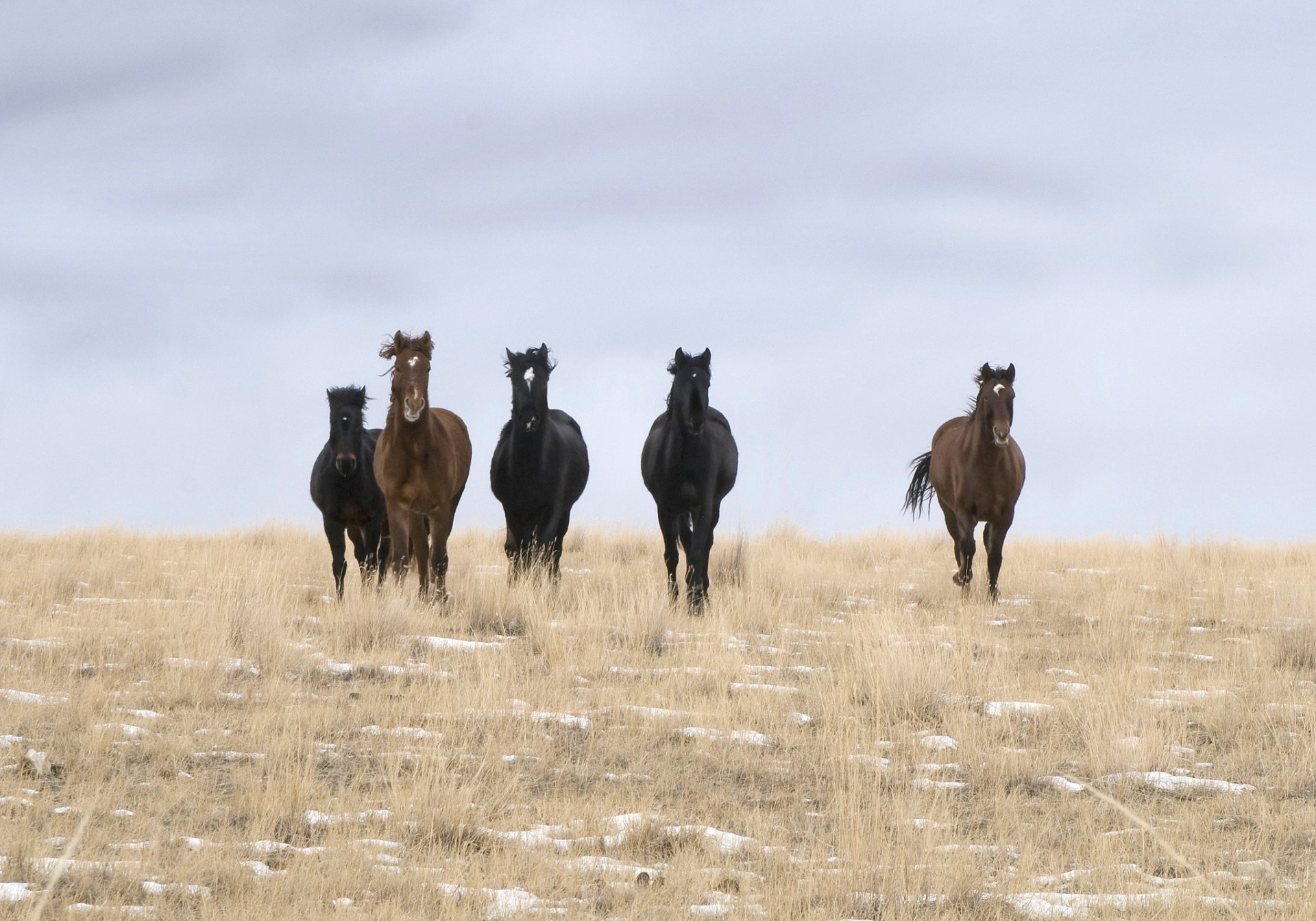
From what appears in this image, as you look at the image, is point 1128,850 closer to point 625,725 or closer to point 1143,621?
point 625,725

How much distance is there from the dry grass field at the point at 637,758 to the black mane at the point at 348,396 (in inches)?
80.7

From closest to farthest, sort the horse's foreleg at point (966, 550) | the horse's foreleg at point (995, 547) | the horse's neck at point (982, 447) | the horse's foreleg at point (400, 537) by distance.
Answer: the horse's foreleg at point (400, 537) → the horse's neck at point (982, 447) → the horse's foreleg at point (995, 547) → the horse's foreleg at point (966, 550)

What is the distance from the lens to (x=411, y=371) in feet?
39.1

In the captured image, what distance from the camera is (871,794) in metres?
6.54

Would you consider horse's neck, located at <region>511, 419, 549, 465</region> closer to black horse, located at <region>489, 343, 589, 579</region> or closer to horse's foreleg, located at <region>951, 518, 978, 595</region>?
black horse, located at <region>489, 343, 589, 579</region>

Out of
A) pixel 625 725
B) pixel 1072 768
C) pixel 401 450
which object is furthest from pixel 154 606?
pixel 1072 768

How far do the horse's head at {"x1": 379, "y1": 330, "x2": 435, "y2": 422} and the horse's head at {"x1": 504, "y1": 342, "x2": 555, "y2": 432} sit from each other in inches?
33.8

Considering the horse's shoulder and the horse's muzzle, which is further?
the horse's shoulder

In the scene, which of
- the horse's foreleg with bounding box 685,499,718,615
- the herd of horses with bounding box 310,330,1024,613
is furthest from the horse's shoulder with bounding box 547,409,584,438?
the horse's foreleg with bounding box 685,499,718,615

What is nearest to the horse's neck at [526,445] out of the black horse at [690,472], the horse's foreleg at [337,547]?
the black horse at [690,472]

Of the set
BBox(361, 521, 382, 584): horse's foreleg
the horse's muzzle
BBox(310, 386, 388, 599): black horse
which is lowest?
BBox(361, 521, 382, 584): horse's foreleg

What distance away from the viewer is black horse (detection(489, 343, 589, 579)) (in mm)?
12672

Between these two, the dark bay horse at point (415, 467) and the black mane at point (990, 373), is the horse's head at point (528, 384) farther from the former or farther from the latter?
the black mane at point (990, 373)

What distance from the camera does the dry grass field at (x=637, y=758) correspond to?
5.19 meters
